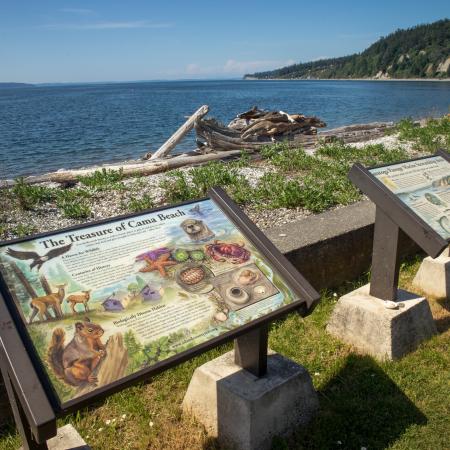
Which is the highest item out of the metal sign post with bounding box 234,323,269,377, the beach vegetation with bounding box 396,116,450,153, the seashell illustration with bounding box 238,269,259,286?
the seashell illustration with bounding box 238,269,259,286

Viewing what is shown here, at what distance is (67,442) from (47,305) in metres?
0.82

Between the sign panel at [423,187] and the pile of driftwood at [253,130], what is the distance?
687cm

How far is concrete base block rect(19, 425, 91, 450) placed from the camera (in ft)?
6.95

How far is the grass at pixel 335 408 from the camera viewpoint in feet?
8.21

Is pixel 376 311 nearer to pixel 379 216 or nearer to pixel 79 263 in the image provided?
pixel 379 216

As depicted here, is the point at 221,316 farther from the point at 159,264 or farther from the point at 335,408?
the point at 335,408

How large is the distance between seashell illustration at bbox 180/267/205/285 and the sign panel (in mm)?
1611

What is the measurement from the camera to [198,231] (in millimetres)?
2234

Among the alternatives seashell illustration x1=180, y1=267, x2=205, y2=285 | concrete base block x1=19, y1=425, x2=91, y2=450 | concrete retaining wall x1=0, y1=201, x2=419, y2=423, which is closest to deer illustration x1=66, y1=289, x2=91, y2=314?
seashell illustration x1=180, y1=267, x2=205, y2=285

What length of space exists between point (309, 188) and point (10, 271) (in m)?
4.32

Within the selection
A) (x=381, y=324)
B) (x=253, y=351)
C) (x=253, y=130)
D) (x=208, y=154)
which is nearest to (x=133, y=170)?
(x=208, y=154)

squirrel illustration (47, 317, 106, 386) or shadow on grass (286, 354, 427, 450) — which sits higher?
squirrel illustration (47, 317, 106, 386)

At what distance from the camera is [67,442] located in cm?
215

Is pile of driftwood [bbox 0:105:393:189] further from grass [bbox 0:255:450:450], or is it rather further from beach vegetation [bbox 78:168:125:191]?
grass [bbox 0:255:450:450]
